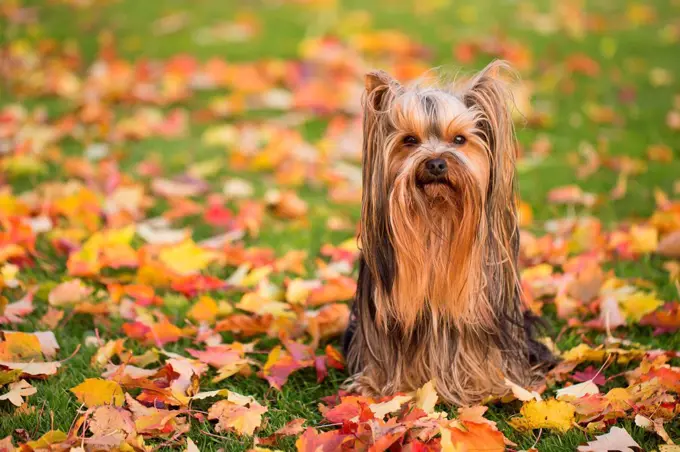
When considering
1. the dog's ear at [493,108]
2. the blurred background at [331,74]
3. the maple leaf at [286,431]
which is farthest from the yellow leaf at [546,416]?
the blurred background at [331,74]

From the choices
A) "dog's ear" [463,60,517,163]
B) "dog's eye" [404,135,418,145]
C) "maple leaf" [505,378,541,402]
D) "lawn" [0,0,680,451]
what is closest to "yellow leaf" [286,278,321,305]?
"lawn" [0,0,680,451]

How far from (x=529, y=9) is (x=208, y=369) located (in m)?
8.39

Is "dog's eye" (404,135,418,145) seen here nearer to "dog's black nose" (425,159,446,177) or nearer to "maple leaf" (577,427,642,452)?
"dog's black nose" (425,159,446,177)

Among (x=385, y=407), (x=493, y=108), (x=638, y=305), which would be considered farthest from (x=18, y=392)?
(x=638, y=305)

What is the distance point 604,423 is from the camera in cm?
326

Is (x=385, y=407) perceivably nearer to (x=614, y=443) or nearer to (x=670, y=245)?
(x=614, y=443)

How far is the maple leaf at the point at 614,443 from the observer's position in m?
3.04

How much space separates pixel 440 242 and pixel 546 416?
0.80 meters

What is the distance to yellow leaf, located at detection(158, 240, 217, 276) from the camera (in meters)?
4.84

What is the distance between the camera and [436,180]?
3.17 m

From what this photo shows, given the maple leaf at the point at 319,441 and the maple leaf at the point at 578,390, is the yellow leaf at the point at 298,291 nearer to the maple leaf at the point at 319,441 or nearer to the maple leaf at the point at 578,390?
the maple leaf at the point at 319,441

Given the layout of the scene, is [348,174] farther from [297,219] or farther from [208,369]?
[208,369]

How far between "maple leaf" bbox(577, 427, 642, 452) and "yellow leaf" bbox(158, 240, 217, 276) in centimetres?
254

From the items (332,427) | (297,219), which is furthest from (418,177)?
(297,219)
